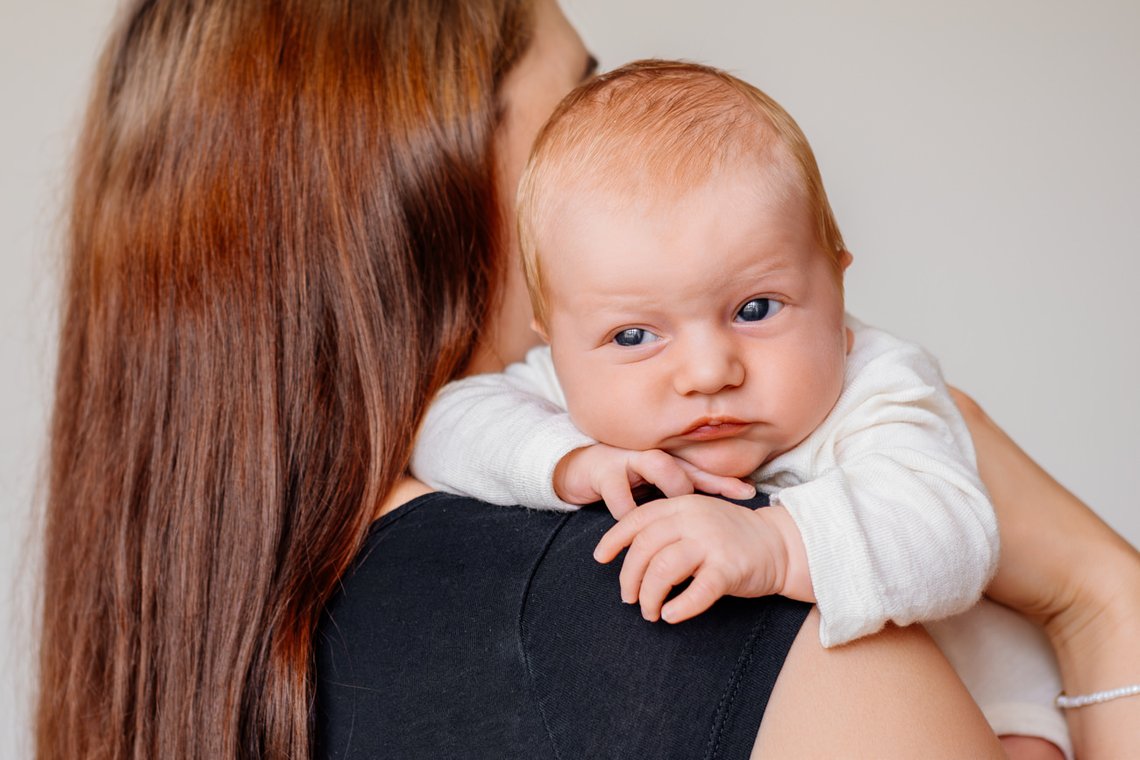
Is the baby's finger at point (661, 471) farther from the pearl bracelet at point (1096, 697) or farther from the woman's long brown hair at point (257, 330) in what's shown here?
the pearl bracelet at point (1096, 697)

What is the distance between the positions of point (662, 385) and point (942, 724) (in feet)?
1.39

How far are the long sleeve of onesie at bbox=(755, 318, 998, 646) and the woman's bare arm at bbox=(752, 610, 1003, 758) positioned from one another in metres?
0.03

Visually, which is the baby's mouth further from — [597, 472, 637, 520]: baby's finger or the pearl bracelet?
the pearl bracelet

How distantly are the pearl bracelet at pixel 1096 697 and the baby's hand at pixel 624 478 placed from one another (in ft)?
2.02

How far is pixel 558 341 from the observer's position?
1288mm

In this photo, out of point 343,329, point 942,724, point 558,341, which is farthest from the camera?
point 343,329

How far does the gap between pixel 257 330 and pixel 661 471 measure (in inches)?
23.8

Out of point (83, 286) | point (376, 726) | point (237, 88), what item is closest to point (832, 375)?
point (376, 726)

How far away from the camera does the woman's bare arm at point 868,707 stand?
38.6 inches

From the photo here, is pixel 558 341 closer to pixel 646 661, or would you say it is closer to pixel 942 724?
pixel 646 661

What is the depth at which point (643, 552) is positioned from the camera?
1.02 metres

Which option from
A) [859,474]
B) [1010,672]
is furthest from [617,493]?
[1010,672]

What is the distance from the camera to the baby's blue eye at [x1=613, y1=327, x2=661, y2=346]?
1.21 metres

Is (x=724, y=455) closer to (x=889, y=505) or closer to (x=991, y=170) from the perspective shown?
(x=889, y=505)
